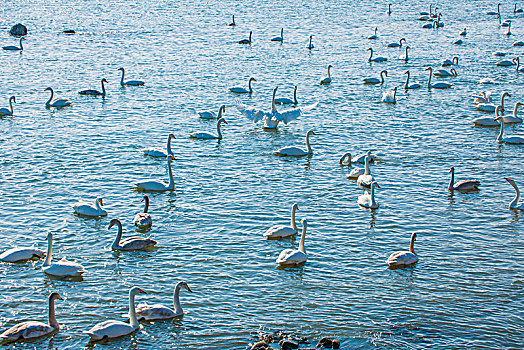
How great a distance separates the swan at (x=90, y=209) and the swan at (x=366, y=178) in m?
8.96

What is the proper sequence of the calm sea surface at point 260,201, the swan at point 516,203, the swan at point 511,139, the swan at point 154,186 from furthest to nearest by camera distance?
the swan at point 511,139 < the swan at point 154,186 < the swan at point 516,203 < the calm sea surface at point 260,201

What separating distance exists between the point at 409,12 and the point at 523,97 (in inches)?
1531

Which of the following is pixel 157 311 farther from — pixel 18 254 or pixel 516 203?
pixel 516 203

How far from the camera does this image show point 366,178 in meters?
25.1

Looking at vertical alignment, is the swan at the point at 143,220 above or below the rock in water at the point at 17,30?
below

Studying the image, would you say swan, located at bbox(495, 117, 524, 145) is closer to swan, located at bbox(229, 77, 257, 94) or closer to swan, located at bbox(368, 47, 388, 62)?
swan, located at bbox(229, 77, 257, 94)

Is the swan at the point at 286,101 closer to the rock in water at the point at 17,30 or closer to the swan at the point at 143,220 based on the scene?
the swan at the point at 143,220

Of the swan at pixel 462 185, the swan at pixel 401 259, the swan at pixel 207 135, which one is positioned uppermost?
the swan at pixel 207 135

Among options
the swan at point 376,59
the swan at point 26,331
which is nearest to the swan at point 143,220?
the swan at point 26,331

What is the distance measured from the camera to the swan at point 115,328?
49.8 ft

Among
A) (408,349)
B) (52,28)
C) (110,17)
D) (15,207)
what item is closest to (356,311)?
(408,349)

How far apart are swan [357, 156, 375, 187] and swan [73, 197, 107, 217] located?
29.4ft

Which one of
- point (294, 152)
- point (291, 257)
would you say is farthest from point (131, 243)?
point (294, 152)

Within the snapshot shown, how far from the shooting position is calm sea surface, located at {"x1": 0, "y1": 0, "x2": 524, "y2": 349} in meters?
16.6
